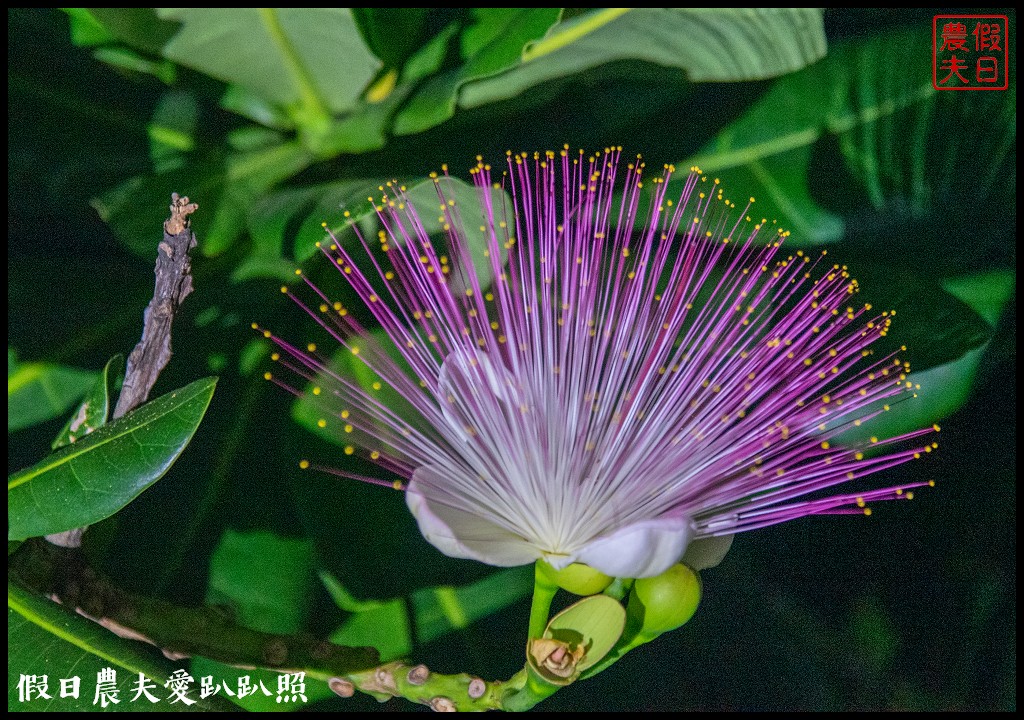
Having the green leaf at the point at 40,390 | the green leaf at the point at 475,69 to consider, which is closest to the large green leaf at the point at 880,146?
the green leaf at the point at 475,69

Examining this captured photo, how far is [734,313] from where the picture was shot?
0.71 metres

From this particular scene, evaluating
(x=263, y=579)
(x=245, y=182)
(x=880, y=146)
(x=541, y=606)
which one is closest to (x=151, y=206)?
(x=245, y=182)

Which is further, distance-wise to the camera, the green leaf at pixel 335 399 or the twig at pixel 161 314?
the green leaf at pixel 335 399

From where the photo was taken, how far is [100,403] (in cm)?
59

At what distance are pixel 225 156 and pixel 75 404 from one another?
224mm

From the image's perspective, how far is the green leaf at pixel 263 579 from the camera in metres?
0.69

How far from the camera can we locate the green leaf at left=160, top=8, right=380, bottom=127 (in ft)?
2.22

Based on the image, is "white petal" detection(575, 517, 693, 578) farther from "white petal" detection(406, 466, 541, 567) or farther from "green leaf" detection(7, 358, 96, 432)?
"green leaf" detection(7, 358, 96, 432)

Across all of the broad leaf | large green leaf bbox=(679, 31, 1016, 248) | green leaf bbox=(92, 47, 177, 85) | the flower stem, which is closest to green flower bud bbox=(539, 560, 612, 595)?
the flower stem

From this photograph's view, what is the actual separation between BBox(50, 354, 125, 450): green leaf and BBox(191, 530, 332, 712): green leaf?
0.15 metres

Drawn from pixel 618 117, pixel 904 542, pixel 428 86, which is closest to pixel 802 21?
pixel 618 117

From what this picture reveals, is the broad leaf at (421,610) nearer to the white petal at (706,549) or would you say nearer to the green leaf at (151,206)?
the white petal at (706,549)

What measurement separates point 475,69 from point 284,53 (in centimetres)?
14

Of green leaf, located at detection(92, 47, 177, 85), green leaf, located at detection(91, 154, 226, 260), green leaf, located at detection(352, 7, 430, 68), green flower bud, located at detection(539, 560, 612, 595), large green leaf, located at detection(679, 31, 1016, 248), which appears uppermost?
green leaf, located at detection(352, 7, 430, 68)
